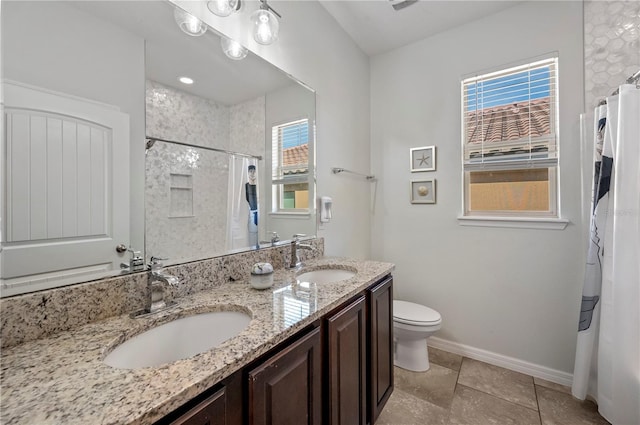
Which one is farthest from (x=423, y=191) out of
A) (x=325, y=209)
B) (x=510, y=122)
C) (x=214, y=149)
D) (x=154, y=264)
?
(x=154, y=264)

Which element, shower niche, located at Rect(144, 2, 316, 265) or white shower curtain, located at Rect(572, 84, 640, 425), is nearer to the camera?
shower niche, located at Rect(144, 2, 316, 265)

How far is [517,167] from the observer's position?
1980 millimetres

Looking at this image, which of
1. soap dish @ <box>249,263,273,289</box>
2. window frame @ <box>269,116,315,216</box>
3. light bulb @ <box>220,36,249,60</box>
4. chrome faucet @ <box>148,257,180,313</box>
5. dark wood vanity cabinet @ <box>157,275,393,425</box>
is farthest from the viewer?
window frame @ <box>269,116,315,216</box>

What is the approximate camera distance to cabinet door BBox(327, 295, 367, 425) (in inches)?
40.2

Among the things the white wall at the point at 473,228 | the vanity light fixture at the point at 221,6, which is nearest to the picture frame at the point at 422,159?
the white wall at the point at 473,228

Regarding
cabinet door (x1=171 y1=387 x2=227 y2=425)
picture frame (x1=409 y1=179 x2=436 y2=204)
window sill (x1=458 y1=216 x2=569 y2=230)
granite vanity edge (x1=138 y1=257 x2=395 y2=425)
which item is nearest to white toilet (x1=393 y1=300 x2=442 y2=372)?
window sill (x1=458 y1=216 x2=569 y2=230)

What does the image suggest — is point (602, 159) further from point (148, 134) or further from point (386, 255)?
point (148, 134)

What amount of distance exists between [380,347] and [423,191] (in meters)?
1.43

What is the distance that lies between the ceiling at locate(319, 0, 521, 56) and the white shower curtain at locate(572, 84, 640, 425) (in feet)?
3.76

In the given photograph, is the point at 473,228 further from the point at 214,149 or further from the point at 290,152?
the point at 214,149

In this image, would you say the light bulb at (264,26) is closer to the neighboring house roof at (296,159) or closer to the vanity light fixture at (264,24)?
the vanity light fixture at (264,24)

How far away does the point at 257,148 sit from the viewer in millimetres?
1493

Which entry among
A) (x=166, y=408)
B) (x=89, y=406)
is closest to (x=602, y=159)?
(x=166, y=408)

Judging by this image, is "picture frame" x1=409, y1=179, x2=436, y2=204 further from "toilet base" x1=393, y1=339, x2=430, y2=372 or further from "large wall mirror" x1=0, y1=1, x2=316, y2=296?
"large wall mirror" x1=0, y1=1, x2=316, y2=296
